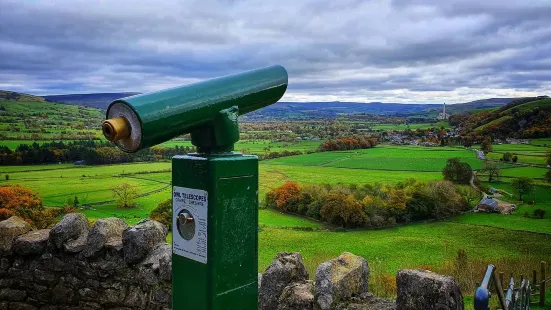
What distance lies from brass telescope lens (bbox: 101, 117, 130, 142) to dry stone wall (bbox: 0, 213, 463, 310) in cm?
208

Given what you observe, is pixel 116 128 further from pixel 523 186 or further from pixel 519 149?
pixel 519 149

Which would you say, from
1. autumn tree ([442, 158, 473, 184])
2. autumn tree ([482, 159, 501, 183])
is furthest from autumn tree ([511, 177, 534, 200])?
autumn tree ([442, 158, 473, 184])

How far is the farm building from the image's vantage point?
2398 centimetres

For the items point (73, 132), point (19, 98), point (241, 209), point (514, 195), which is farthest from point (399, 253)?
point (19, 98)

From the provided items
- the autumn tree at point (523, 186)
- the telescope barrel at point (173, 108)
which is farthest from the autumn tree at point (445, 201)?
the telescope barrel at point (173, 108)

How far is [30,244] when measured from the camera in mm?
4867

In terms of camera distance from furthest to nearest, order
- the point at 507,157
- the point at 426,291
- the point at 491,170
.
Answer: the point at 507,157, the point at 491,170, the point at 426,291

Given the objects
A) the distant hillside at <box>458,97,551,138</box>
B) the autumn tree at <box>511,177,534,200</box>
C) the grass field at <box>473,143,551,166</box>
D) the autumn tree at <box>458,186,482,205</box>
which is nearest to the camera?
the autumn tree at <box>511,177,534,200</box>

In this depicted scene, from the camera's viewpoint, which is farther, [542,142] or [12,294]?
[542,142]

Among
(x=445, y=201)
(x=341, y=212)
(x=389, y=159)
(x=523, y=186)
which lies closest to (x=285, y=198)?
(x=341, y=212)

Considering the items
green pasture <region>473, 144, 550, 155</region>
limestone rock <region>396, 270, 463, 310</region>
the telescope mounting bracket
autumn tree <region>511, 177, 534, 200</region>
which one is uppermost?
the telescope mounting bracket

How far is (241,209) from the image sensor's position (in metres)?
2.36

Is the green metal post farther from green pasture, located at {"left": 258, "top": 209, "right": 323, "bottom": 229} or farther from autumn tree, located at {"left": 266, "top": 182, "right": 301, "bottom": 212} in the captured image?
autumn tree, located at {"left": 266, "top": 182, "right": 301, "bottom": 212}

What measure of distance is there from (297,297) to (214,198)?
5.24 feet
